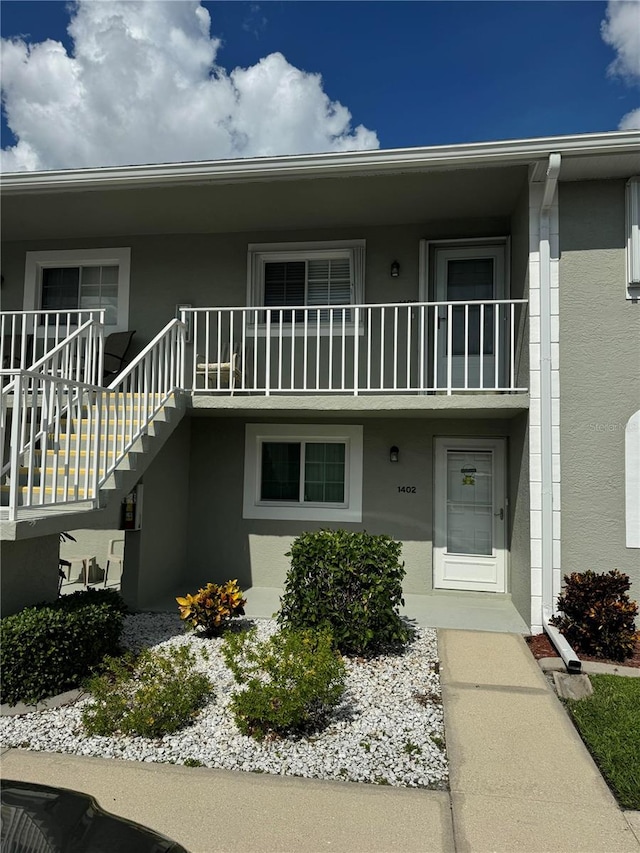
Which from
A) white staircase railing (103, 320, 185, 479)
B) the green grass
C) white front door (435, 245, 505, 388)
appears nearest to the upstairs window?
white staircase railing (103, 320, 185, 479)

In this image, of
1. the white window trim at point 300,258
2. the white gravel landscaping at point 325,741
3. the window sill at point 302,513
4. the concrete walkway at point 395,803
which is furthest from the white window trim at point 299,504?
the concrete walkway at point 395,803

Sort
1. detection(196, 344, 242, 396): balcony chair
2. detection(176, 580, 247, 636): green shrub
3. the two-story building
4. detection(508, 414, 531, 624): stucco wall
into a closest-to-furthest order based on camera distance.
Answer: detection(176, 580, 247, 636): green shrub
the two-story building
detection(508, 414, 531, 624): stucco wall
detection(196, 344, 242, 396): balcony chair

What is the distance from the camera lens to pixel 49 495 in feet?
16.5

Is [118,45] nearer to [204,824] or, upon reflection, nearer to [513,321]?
[513,321]

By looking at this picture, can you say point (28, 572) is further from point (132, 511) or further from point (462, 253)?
point (462, 253)

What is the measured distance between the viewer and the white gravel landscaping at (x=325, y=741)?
3266 mm

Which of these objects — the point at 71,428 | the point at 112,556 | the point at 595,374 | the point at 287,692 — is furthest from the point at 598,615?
the point at 112,556

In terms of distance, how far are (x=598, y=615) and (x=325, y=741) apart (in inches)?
119

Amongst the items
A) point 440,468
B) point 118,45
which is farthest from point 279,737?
point 118,45

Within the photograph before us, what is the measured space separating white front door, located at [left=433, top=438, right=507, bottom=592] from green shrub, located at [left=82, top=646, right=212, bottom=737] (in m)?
4.14

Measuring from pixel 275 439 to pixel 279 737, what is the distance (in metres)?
4.70

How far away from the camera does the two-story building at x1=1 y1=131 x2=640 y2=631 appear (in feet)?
19.1

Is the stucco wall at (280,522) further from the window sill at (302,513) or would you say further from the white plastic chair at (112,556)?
the white plastic chair at (112,556)

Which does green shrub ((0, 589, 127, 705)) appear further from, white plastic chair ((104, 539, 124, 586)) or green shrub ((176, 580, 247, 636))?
white plastic chair ((104, 539, 124, 586))
